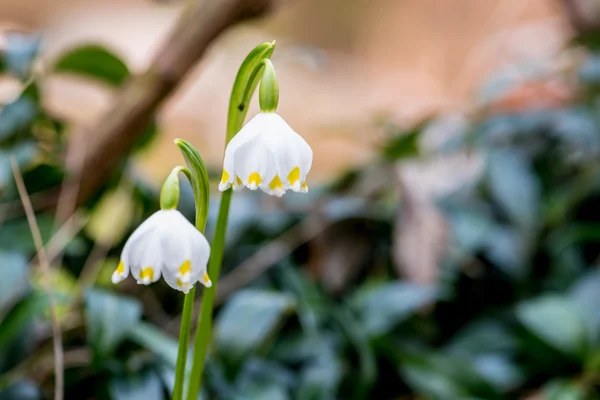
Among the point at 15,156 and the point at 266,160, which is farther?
the point at 15,156

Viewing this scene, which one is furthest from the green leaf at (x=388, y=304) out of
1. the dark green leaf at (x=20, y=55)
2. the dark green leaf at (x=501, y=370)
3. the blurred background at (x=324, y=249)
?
the dark green leaf at (x=20, y=55)

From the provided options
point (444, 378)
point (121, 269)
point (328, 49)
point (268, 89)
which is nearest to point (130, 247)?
point (121, 269)

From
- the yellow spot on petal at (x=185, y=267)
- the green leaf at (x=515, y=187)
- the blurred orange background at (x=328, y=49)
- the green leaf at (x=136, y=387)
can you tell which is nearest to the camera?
the yellow spot on petal at (x=185, y=267)

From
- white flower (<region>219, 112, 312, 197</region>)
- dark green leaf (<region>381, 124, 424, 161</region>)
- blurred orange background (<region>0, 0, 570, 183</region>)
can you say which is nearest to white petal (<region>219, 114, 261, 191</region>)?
white flower (<region>219, 112, 312, 197</region>)

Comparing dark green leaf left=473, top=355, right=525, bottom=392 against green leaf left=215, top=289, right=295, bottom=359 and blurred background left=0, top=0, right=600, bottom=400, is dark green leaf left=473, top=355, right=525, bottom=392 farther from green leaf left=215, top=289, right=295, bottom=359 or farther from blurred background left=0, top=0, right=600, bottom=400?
green leaf left=215, top=289, right=295, bottom=359

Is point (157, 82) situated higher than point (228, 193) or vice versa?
point (157, 82)

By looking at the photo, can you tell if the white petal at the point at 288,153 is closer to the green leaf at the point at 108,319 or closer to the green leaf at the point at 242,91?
the green leaf at the point at 242,91

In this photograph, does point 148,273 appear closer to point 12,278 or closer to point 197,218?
point 197,218

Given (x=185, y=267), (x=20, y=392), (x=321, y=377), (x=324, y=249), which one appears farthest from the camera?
(x=324, y=249)
